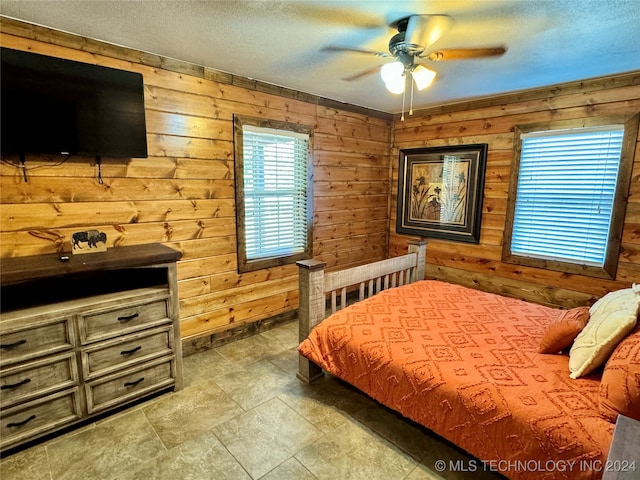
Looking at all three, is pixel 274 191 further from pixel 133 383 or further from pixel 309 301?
pixel 133 383

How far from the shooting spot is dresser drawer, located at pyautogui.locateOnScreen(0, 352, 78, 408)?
5.80ft

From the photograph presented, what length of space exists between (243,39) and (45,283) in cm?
212

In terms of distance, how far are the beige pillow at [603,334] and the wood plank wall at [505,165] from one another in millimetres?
1535

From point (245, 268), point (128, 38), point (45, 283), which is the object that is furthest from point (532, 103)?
point (45, 283)

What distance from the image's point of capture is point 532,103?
129 inches

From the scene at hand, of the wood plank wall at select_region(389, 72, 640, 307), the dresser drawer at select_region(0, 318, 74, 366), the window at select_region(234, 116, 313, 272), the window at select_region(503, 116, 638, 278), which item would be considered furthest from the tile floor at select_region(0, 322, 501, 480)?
the window at select_region(503, 116, 638, 278)

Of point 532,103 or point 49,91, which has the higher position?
point 532,103

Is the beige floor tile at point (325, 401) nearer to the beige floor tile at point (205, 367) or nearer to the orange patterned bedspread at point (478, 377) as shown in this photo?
the orange patterned bedspread at point (478, 377)

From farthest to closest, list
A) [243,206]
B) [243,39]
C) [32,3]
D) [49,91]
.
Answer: [243,206]
[243,39]
[49,91]
[32,3]

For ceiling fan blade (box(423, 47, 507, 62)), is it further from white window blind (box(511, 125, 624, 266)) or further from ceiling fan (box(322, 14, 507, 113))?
white window blind (box(511, 125, 624, 266))

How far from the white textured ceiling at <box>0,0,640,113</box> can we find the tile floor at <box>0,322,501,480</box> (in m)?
2.43

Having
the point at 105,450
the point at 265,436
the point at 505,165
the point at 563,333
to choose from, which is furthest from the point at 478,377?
the point at 505,165

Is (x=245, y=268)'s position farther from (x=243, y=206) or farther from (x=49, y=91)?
(x=49, y=91)

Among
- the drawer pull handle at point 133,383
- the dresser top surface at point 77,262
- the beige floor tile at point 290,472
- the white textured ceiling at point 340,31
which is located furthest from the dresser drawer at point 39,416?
the white textured ceiling at point 340,31
